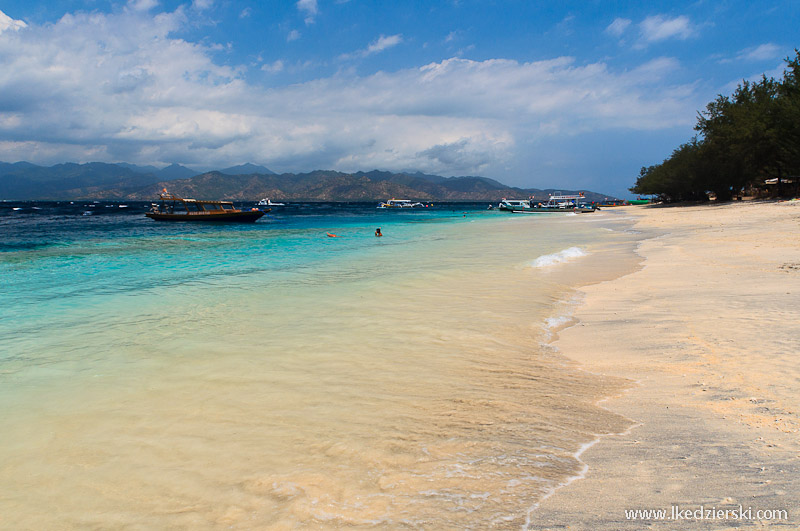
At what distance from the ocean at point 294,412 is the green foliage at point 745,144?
5052 cm

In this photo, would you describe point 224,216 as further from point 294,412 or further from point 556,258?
point 294,412

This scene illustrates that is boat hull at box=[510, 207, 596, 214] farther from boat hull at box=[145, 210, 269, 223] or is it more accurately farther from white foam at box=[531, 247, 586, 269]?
white foam at box=[531, 247, 586, 269]

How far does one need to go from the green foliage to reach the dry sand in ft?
155

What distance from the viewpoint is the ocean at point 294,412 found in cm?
349

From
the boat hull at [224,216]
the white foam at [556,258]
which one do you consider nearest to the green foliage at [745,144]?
the white foam at [556,258]

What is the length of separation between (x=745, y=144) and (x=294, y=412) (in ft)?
211

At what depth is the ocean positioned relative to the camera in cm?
349

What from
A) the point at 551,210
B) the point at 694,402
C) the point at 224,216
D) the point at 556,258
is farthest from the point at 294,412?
the point at 551,210

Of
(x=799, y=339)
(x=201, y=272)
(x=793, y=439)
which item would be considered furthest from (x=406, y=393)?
(x=201, y=272)

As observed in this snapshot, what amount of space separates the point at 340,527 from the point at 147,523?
1578mm

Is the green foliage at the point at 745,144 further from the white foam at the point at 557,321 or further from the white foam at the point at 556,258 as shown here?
the white foam at the point at 557,321

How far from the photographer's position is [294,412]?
5184mm

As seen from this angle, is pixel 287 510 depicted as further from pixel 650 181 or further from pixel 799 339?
pixel 650 181

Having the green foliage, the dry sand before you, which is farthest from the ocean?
the green foliage
